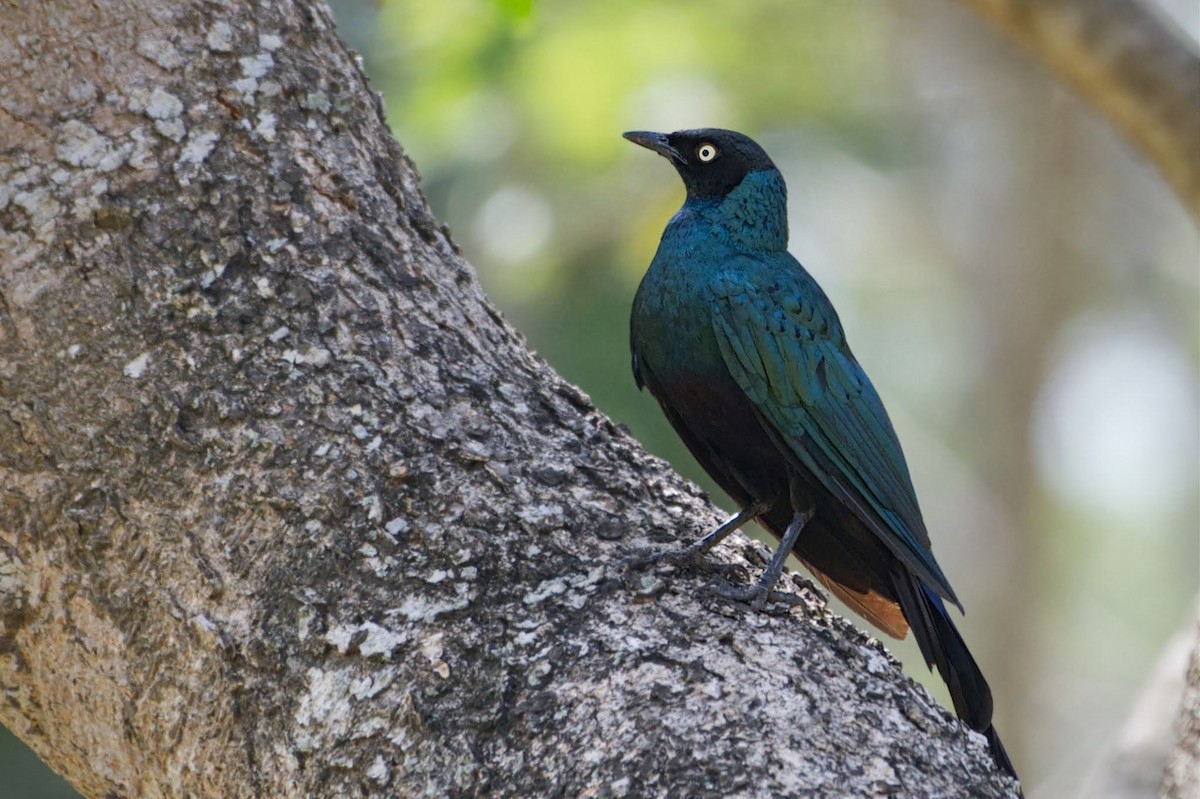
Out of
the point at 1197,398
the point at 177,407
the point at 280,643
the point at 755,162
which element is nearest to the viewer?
the point at 280,643

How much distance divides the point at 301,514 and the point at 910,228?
46.2 feet

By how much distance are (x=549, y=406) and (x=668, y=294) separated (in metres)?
0.62

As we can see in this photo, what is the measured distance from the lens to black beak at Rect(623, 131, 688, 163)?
4.09m

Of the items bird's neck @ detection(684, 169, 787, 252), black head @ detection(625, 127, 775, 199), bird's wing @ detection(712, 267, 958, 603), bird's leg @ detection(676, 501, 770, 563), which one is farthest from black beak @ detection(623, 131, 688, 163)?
bird's leg @ detection(676, 501, 770, 563)

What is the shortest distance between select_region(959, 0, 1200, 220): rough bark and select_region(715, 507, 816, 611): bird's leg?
5.75 ft

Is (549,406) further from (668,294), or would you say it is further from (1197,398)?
(1197,398)

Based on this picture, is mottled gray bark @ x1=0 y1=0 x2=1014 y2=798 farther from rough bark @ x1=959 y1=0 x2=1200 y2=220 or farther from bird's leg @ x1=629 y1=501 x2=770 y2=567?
rough bark @ x1=959 y1=0 x2=1200 y2=220

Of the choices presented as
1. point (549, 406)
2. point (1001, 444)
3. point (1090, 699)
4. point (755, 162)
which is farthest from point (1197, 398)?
point (549, 406)

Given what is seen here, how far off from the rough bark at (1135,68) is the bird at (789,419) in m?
1.34

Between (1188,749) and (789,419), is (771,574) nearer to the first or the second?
(789,419)

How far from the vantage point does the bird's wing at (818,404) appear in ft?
10.8

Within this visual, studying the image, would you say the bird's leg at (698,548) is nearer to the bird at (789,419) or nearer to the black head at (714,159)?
the bird at (789,419)

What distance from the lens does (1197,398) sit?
16234 mm

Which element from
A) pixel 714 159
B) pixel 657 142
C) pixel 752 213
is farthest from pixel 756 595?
pixel 657 142
